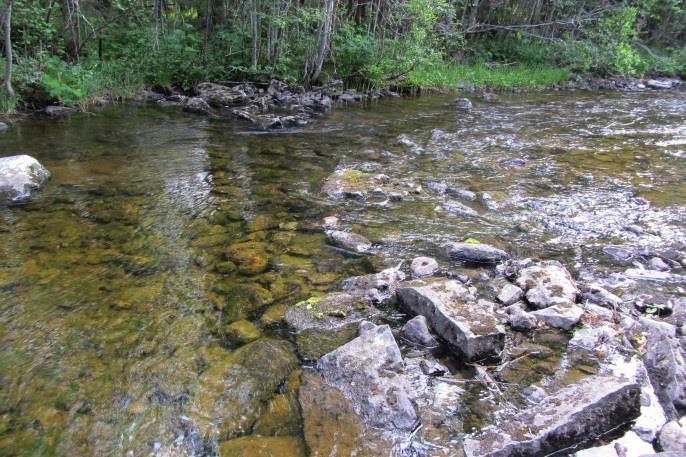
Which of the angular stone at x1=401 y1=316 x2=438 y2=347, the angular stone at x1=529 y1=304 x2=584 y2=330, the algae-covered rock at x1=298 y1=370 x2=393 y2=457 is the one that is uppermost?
the angular stone at x1=529 y1=304 x2=584 y2=330

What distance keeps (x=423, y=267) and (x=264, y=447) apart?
221 centimetres

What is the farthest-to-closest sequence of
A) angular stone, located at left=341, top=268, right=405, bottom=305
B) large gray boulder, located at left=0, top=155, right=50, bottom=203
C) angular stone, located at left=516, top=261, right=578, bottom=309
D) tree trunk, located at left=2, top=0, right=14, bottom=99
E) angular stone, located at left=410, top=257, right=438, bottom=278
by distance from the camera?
tree trunk, located at left=2, top=0, right=14, bottom=99 → large gray boulder, located at left=0, top=155, right=50, bottom=203 → angular stone, located at left=410, top=257, right=438, bottom=278 → angular stone, located at left=341, top=268, right=405, bottom=305 → angular stone, located at left=516, top=261, right=578, bottom=309

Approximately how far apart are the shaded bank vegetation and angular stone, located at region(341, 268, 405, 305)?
8440 millimetres

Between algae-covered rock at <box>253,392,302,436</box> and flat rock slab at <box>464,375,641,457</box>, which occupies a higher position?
flat rock slab at <box>464,375,641,457</box>

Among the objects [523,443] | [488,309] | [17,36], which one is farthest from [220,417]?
[17,36]

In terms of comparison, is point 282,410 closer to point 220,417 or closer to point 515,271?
point 220,417

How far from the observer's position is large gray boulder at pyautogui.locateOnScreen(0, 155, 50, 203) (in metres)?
5.76

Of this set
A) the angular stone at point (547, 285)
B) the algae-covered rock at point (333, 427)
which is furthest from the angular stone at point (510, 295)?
the algae-covered rock at point (333, 427)

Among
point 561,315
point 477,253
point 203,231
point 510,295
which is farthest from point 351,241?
point 561,315

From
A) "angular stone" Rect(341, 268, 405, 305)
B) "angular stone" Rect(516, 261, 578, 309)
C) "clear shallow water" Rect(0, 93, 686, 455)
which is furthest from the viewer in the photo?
"angular stone" Rect(341, 268, 405, 305)

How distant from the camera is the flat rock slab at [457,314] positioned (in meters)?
3.13

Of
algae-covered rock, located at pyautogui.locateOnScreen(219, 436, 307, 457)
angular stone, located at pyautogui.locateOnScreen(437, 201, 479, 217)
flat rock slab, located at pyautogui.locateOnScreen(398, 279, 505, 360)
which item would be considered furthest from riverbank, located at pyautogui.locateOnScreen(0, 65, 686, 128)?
algae-covered rock, located at pyautogui.locateOnScreen(219, 436, 307, 457)

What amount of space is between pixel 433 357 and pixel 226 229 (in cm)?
279

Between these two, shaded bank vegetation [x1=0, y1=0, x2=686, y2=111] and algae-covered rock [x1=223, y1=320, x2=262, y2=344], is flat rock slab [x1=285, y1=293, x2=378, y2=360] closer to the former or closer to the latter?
algae-covered rock [x1=223, y1=320, x2=262, y2=344]
